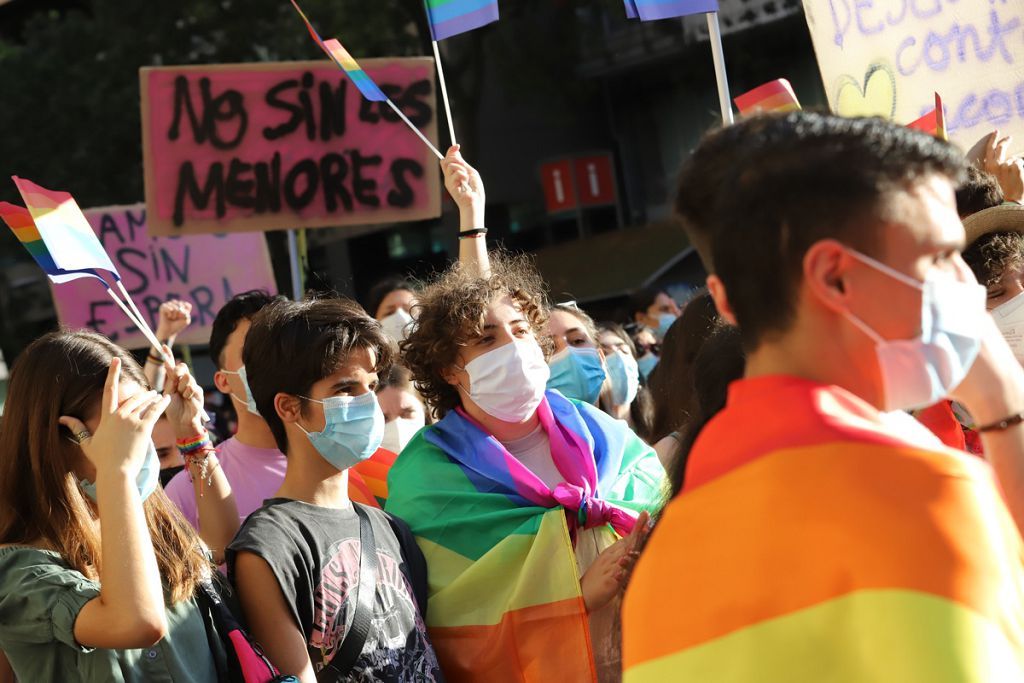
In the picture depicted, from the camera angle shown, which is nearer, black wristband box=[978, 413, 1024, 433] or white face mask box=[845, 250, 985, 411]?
white face mask box=[845, 250, 985, 411]

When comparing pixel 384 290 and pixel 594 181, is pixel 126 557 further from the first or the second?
pixel 594 181

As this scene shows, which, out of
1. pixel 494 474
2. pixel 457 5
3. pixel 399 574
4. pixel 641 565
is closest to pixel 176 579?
pixel 399 574

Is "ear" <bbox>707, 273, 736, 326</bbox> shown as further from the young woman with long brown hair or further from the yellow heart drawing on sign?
the yellow heart drawing on sign

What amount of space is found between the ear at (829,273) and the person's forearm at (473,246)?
2268 mm

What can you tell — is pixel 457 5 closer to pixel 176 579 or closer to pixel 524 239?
pixel 176 579

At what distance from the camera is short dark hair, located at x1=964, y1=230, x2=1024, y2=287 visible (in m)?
2.60

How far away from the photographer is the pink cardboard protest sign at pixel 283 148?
608 centimetres

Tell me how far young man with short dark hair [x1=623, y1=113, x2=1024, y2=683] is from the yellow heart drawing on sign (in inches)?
112

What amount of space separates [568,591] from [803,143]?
182 centimetres

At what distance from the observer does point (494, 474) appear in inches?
126

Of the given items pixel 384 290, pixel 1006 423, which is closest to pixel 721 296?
pixel 1006 423

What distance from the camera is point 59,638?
2.44 metres

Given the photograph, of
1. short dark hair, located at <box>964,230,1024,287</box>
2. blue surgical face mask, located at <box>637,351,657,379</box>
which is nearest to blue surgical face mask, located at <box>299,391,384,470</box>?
short dark hair, located at <box>964,230,1024,287</box>

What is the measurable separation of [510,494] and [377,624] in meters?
0.53
